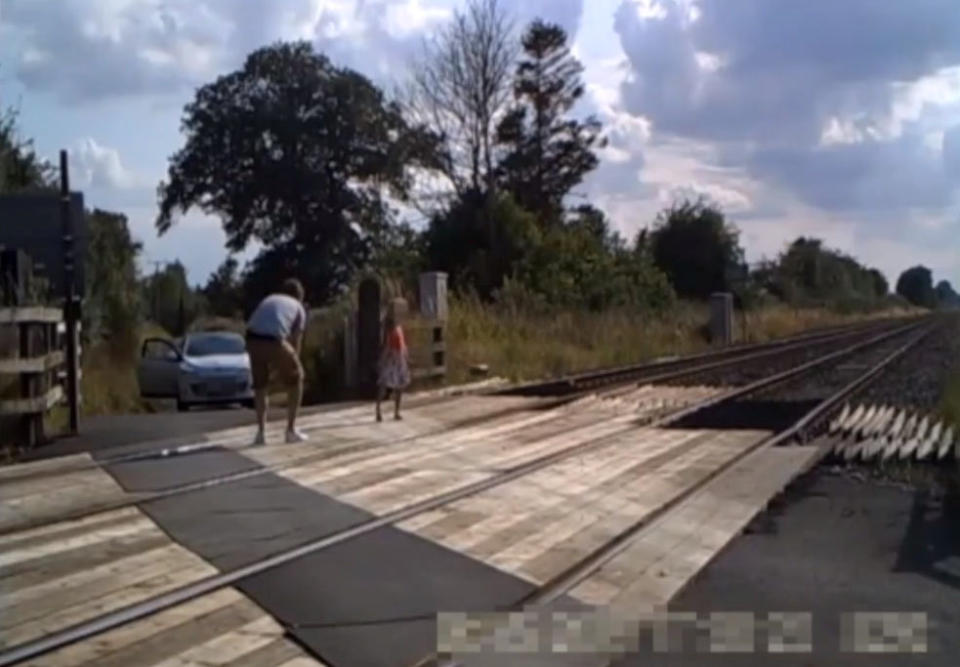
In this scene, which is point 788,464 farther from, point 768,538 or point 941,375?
point 941,375

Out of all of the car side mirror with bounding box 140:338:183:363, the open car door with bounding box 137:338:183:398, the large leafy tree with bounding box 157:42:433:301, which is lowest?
the open car door with bounding box 137:338:183:398

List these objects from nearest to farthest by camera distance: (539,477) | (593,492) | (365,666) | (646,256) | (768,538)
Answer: (365,666) → (768,538) → (593,492) → (539,477) → (646,256)

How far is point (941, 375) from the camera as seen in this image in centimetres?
3125

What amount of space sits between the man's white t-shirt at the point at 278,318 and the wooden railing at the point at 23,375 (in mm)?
2246

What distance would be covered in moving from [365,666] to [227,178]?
53035 mm

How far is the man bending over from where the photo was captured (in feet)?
56.9

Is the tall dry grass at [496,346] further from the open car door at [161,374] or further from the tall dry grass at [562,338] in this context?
the open car door at [161,374]

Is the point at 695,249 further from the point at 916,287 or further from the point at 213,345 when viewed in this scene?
the point at 916,287

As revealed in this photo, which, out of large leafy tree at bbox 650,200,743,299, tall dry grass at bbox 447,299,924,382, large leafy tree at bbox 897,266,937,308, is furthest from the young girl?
large leafy tree at bbox 897,266,937,308

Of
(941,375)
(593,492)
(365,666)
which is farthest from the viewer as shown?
(941,375)

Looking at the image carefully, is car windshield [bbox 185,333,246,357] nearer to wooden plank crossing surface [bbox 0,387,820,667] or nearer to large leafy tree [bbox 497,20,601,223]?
wooden plank crossing surface [bbox 0,387,820,667]

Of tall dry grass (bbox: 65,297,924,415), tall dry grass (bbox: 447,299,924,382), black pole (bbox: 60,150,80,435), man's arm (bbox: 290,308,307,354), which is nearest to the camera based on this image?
man's arm (bbox: 290,308,307,354)

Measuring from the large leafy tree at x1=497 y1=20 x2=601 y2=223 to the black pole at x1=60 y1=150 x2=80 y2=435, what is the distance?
160 feet

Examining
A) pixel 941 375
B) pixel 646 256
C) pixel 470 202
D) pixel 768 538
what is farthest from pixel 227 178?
pixel 768 538
